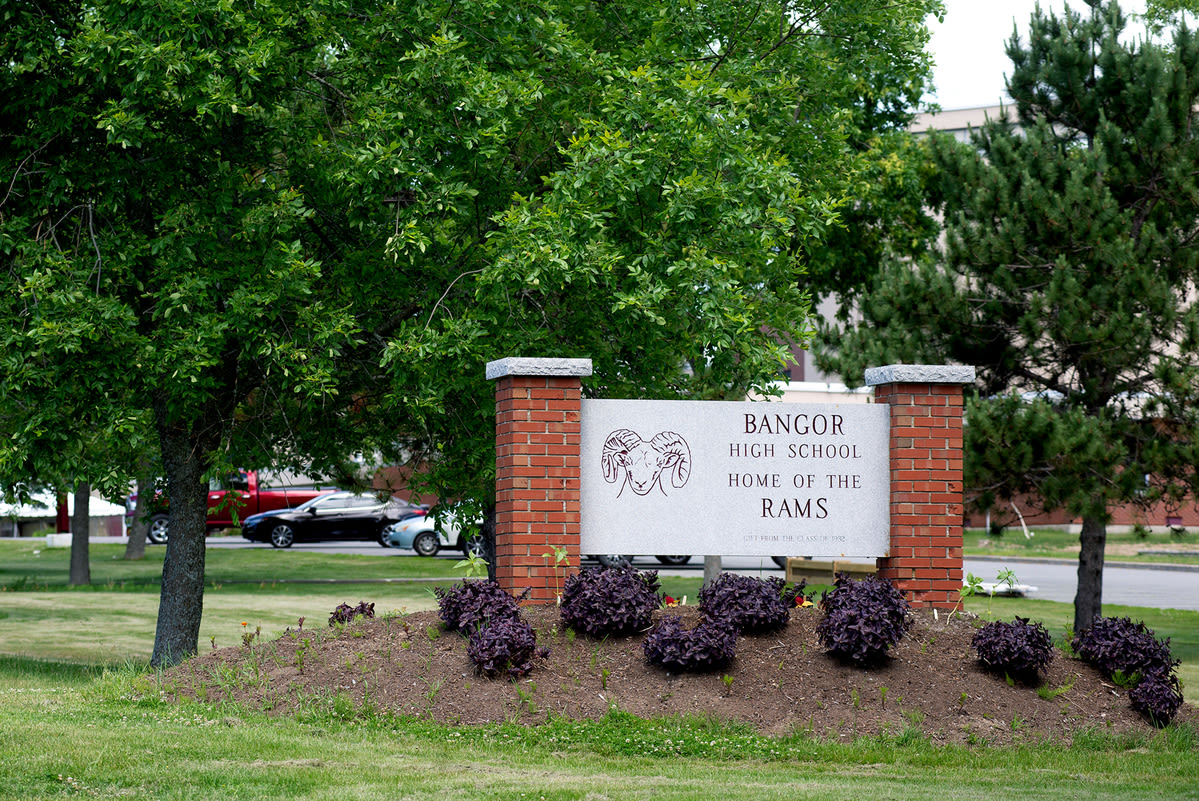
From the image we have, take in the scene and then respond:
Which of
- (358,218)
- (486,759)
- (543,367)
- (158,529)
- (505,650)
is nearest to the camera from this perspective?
(486,759)

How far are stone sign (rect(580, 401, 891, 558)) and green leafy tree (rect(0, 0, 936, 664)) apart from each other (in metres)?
1.16

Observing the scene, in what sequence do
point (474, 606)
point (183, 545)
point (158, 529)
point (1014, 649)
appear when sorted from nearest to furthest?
point (1014, 649)
point (474, 606)
point (183, 545)
point (158, 529)

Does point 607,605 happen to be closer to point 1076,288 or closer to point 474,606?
point 474,606

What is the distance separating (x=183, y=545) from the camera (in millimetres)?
13508

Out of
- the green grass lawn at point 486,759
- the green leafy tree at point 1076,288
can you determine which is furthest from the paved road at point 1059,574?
the green grass lawn at point 486,759

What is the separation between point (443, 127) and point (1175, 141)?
9728 mm

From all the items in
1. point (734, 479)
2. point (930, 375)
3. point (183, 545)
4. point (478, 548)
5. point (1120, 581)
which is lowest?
point (1120, 581)

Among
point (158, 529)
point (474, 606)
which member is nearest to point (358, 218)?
point (474, 606)

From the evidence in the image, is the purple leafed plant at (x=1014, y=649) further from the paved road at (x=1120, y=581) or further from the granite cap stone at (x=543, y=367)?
the paved road at (x=1120, y=581)

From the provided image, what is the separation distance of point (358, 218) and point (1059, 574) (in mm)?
24833

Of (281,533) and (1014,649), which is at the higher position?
(1014,649)

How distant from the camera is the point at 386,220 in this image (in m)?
12.7

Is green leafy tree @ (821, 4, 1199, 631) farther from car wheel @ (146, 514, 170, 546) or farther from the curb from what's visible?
car wheel @ (146, 514, 170, 546)

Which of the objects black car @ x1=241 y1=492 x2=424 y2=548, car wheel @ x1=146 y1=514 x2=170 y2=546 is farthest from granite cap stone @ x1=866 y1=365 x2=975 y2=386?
car wheel @ x1=146 y1=514 x2=170 y2=546
